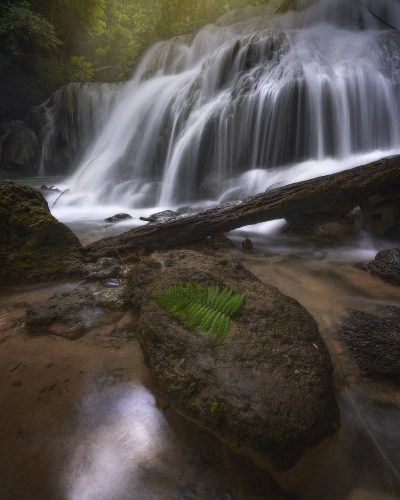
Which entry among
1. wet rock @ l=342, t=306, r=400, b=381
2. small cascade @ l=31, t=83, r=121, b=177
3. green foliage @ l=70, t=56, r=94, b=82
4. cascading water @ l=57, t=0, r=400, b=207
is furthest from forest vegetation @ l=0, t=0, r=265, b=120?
wet rock @ l=342, t=306, r=400, b=381

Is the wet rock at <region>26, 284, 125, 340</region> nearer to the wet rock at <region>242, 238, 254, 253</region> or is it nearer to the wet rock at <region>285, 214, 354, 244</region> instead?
the wet rock at <region>242, 238, 254, 253</region>

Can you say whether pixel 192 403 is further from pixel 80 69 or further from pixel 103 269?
pixel 80 69

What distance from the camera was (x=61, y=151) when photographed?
14477mm

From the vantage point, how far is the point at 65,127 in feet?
47.4

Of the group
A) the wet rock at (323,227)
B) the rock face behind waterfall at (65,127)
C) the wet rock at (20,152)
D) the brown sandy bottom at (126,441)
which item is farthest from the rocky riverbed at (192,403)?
the rock face behind waterfall at (65,127)

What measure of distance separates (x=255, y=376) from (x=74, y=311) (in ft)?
5.07

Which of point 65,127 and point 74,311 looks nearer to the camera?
point 74,311

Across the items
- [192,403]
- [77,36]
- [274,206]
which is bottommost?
[192,403]

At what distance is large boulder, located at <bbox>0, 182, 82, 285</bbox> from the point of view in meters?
2.96

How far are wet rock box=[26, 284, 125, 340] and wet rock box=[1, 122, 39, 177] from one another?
13811 mm

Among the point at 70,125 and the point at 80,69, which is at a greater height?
the point at 80,69

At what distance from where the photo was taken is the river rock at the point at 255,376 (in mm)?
1316

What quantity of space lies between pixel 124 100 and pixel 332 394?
15464 mm

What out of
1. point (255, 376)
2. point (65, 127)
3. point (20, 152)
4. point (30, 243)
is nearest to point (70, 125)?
point (65, 127)
